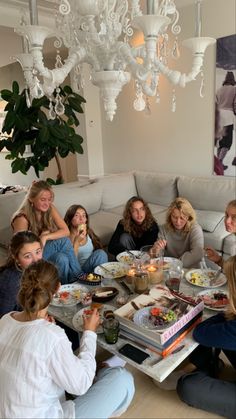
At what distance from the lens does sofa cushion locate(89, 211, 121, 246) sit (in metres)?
3.15

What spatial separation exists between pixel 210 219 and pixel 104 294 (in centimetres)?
170

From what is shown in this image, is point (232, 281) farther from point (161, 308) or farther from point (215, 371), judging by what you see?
point (215, 371)

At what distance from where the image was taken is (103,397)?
51.4 inches

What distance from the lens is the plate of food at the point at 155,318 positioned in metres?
1.37

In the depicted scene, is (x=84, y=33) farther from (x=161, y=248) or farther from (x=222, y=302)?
(x=222, y=302)

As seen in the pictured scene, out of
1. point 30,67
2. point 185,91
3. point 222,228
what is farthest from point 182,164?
point 30,67

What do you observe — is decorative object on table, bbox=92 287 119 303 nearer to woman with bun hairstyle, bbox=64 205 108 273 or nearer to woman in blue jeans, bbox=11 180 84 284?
woman in blue jeans, bbox=11 180 84 284

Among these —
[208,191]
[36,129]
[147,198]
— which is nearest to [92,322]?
[208,191]

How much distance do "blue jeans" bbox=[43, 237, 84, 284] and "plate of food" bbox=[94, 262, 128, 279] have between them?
7.8 inches

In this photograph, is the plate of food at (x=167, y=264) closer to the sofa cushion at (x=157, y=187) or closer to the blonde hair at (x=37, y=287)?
→ the blonde hair at (x=37, y=287)

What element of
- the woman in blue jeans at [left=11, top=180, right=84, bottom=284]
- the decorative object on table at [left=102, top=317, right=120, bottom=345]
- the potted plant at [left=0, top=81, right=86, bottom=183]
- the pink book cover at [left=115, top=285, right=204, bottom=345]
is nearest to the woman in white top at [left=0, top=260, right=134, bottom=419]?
the decorative object on table at [left=102, top=317, right=120, bottom=345]

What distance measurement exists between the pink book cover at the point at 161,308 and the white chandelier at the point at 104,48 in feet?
3.08

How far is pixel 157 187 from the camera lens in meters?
3.84

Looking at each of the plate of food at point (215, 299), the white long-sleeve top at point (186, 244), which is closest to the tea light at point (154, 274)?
the plate of food at point (215, 299)
